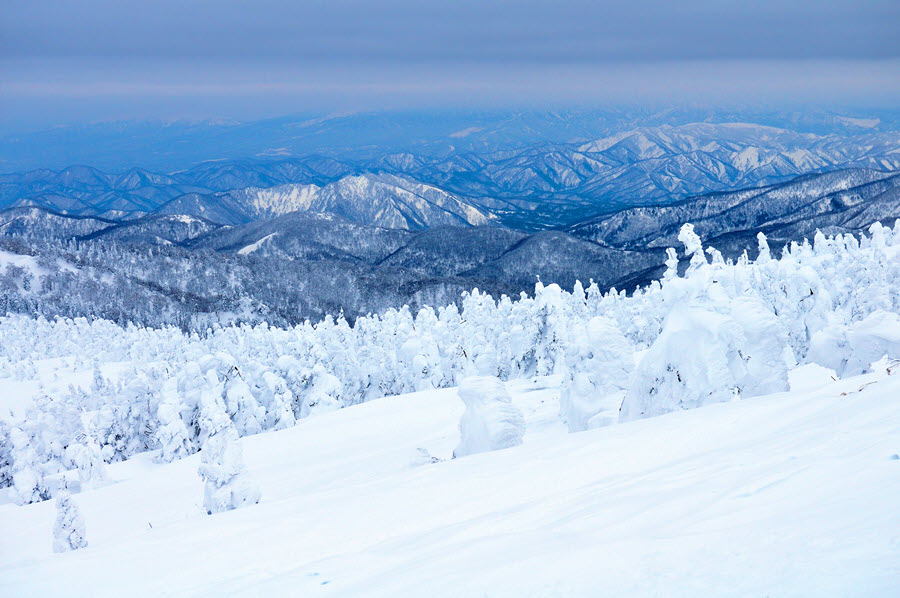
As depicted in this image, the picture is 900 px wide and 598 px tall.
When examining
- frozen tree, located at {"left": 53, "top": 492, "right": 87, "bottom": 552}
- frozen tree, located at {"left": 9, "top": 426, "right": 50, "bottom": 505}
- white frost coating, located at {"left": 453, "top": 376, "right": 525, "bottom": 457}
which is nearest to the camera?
frozen tree, located at {"left": 53, "top": 492, "right": 87, "bottom": 552}

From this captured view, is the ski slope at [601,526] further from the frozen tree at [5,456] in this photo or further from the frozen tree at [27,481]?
the frozen tree at [5,456]

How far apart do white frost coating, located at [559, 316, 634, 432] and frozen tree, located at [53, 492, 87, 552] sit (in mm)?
16744

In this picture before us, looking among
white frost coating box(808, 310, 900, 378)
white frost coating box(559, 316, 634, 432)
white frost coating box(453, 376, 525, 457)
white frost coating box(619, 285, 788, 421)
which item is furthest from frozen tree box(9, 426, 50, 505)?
white frost coating box(808, 310, 900, 378)

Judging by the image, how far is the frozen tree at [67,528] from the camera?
1670cm

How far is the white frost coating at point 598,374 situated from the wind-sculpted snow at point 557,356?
0.06 meters

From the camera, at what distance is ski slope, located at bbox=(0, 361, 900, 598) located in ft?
16.5

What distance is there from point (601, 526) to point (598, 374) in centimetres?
1505

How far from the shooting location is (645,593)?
16.0ft

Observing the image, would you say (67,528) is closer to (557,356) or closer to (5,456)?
(557,356)

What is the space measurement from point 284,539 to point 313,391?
2169 inches

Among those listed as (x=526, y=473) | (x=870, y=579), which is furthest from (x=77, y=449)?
(x=870, y=579)

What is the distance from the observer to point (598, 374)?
2153cm

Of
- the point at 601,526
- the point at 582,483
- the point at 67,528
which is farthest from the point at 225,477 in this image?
the point at 601,526

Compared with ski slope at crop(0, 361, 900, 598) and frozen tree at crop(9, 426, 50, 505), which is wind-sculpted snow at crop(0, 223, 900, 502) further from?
ski slope at crop(0, 361, 900, 598)
